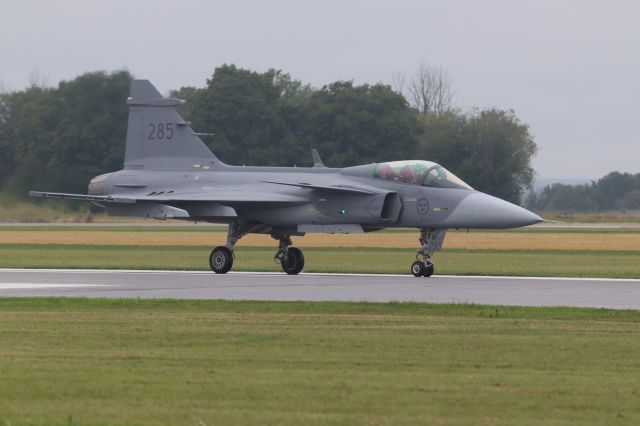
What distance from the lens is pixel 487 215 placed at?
84.7 feet

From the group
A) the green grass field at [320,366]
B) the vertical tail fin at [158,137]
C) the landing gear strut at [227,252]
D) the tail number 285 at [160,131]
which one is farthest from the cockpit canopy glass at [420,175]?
the green grass field at [320,366]

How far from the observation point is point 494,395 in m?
10.4

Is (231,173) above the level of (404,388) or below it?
above

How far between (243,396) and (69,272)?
60.3 feet

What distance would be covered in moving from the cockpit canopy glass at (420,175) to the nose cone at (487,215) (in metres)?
0.63

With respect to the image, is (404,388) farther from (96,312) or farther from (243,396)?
(96,312)

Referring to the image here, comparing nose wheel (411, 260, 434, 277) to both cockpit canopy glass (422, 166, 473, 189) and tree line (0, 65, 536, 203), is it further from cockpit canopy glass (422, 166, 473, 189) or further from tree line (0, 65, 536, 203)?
tree line (0, 65, 536, 203)

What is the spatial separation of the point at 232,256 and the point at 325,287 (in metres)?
5.04

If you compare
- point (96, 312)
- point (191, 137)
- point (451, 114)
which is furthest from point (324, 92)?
point (96, 312)

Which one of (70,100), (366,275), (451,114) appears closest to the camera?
(366,275)

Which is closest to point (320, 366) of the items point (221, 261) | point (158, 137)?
point (221, 261)

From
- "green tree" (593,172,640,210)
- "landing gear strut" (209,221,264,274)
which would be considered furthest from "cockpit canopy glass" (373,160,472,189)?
"green tree" (593,172,640,210)

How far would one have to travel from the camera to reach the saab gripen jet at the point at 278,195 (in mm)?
26312

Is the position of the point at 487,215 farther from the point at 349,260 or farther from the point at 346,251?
the point at 346,251
